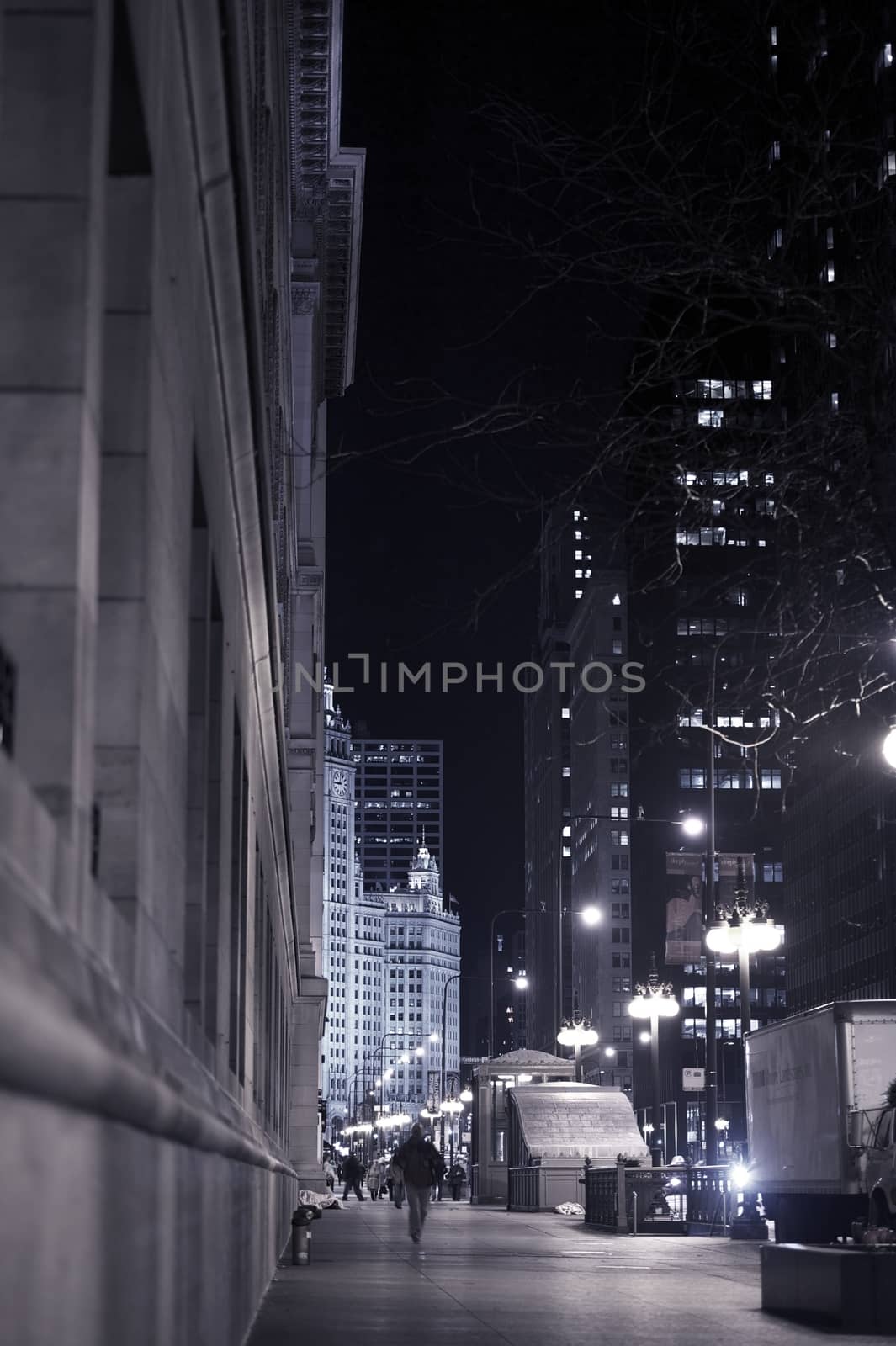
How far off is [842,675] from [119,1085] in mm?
10000

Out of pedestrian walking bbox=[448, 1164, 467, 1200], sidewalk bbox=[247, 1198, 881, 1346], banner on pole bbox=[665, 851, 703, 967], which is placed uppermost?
banner on pole bbox=[665, 851, 703, 967]

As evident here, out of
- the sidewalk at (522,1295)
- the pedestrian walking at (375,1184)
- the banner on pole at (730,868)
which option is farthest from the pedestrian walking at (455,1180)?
the sidewalk at (522,1295)

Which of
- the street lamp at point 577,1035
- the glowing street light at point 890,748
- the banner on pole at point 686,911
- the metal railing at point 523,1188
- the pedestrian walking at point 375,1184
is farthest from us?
the pedestrian walking at point 375,1184

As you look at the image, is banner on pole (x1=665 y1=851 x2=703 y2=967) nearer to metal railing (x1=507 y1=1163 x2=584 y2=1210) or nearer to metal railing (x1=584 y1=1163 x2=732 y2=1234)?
metal railing (x1=584 y1=1163 x2=732 y2=1234)

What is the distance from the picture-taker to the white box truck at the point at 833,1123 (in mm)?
28016

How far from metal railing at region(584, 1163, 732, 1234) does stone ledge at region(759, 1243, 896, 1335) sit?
21875 mm

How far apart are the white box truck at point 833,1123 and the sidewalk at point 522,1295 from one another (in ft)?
4.45

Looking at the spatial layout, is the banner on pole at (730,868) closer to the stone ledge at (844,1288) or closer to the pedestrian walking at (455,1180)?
the stone ledge at (844,1288)

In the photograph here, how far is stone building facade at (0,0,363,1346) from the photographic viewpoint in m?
3.37

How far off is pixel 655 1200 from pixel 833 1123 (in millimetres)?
11111

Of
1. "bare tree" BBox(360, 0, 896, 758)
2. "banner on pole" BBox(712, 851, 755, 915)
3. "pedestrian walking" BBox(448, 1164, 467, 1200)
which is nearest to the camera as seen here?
"bare tree" BBox(360, 0, 896, 758)

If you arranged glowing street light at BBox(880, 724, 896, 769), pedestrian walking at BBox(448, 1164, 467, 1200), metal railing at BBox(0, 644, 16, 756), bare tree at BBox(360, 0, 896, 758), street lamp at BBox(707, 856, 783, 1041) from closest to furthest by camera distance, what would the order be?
metal railing at BBox(0, 644, 16, 756)
bare tree at BBox(360, 0, 896, 758)
glowing street light at BBox(880, 724, 896, 769)
street lamp at BBox(707, 856, 783, 1041)
pedestrian walking at BBox(448, 1164, 467, 1200)

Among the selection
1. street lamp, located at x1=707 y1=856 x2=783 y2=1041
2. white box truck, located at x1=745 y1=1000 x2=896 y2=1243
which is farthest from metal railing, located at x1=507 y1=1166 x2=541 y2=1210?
white box truck, located at x1=745 y1=1000 x2=896 y2=1243

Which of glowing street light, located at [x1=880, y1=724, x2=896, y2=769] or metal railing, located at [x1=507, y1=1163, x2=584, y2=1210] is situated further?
metal railing, located at [x1=507, y1=1163, x2=584, y2=1210]
